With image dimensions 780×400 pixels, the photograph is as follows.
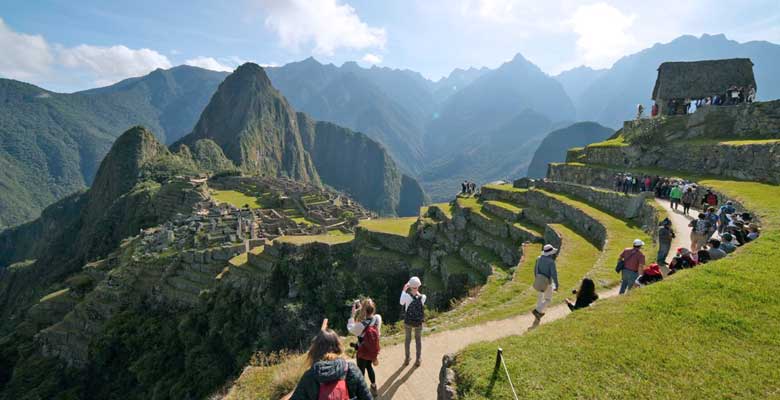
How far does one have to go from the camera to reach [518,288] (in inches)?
476

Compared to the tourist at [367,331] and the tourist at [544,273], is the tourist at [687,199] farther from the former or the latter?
the tourist at [367,331]

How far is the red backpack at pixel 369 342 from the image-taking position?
571 centimetres

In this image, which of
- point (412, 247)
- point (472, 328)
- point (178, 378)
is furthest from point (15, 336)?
point (472, 328)

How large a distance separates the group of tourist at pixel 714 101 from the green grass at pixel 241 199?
5162 cm

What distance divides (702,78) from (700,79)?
12 centimetres

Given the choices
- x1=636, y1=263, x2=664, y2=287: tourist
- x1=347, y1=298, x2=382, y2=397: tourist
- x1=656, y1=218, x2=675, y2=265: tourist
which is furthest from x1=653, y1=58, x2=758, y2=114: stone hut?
x1=347, y1=298, x2=382, y2=397: tourist

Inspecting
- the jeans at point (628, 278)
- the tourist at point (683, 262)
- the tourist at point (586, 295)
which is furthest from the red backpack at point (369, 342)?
the tourist at point (683, 262)

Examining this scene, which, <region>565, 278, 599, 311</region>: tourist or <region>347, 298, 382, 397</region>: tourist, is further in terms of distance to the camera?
<region>565, 278, 599, 311</region>: tourist

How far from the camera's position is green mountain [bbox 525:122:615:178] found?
16662 centimetres

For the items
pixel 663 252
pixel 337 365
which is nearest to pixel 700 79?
pixel 663 252

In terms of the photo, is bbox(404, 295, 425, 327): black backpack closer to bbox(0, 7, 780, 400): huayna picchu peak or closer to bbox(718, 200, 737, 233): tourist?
bbox(0, 7, 780, 400): huayna picchu peak

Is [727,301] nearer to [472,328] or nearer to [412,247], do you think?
[472,328]

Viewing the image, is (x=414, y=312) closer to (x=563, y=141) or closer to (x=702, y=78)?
(x=702, y=78)

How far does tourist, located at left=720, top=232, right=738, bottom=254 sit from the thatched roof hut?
946 inches
